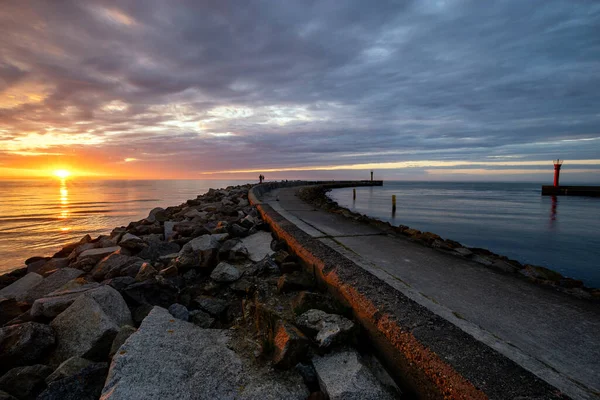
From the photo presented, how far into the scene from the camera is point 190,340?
85.4 inches

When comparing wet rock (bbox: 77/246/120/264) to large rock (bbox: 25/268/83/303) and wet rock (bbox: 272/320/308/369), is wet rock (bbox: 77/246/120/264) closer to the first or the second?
large rock (bbox: 25/268/83/303)

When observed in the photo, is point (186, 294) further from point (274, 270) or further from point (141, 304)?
point (274, 270)

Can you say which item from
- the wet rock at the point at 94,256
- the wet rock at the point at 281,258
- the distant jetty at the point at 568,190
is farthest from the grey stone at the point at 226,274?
the distant jetty at the point at 568,190

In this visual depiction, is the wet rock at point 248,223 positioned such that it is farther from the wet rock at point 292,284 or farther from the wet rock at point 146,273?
Answer: the wet rock at point 292,284

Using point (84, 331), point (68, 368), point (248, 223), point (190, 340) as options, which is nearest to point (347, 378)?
point (190, 340)

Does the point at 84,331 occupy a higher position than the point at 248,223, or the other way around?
the point at 248,223

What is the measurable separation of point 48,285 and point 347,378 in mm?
4418

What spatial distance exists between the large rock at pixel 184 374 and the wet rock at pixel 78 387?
0.67 ft

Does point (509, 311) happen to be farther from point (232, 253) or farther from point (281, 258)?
point (232, 253)

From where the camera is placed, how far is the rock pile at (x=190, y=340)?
1.75 metres

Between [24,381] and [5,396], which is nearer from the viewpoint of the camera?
[5,396]

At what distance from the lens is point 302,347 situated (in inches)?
76.0

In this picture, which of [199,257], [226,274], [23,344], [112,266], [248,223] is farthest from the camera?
[248,223]

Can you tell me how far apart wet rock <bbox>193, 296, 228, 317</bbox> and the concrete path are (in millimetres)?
1555
